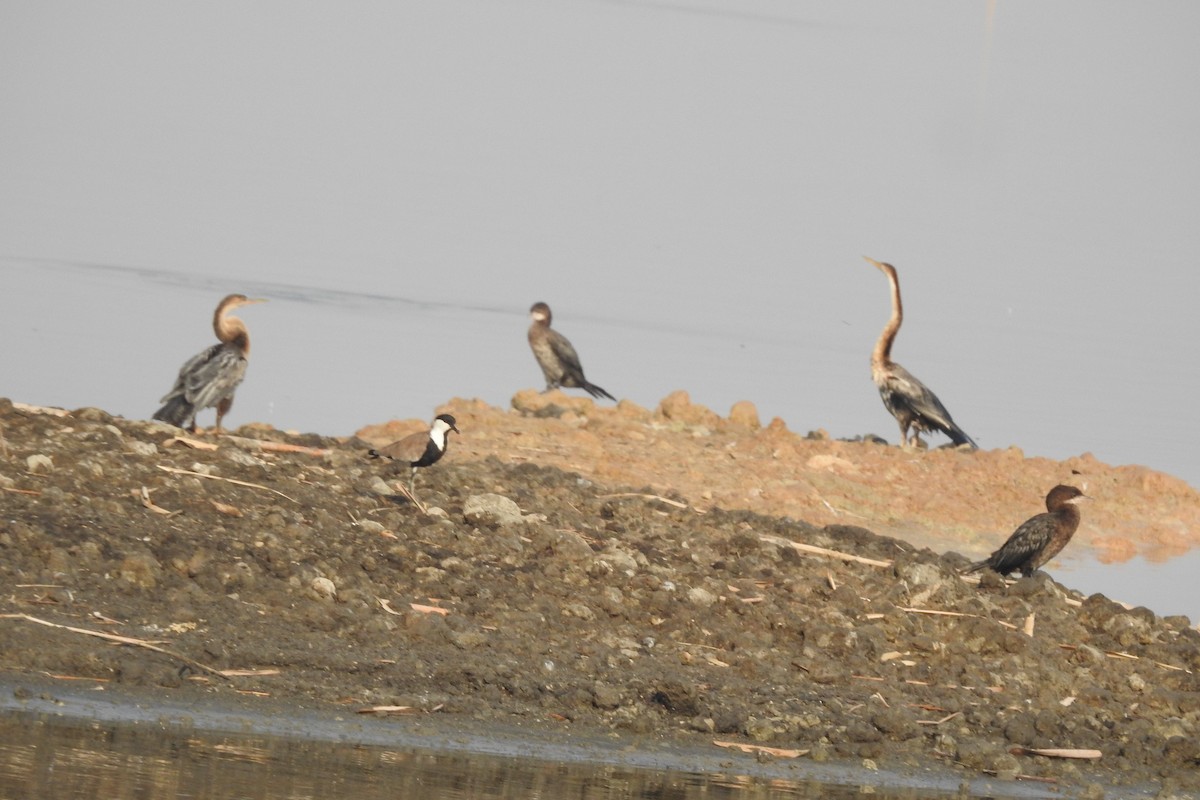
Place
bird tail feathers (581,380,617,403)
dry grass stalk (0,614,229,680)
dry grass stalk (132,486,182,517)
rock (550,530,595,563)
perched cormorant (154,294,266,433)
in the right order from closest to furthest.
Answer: dry grass stalk (0,614,229,680), dry grass stalk (132,486,182,517), rock (550,530,595,563), perched cormorant (154,294,266,433), bird tail feathers (581,380,617,403)

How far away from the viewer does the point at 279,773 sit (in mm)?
7016

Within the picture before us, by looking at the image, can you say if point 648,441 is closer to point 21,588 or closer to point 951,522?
point 951,522

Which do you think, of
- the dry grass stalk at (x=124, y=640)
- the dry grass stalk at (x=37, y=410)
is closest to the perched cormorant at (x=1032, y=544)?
the dry grass stalk at (x=37, y=410)

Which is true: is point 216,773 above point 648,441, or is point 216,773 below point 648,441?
below

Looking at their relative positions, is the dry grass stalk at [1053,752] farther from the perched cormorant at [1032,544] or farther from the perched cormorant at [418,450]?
the perched cormorant at [418,450]

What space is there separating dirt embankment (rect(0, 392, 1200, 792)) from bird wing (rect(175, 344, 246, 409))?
24.6 inches

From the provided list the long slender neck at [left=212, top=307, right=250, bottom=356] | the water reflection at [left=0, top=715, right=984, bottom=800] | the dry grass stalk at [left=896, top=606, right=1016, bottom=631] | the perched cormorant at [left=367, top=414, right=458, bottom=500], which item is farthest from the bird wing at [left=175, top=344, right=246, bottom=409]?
the water reflection at [left=0, top=715, right=984, bottom=800]

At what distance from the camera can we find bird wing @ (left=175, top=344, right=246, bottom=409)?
13.0 metres

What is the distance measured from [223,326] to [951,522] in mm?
6424

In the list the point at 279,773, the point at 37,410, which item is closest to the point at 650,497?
the point at 37,410

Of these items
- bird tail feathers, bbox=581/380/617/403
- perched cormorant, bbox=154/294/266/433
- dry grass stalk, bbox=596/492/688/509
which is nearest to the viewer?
dry grass stalk, bbox=596/492/688/509

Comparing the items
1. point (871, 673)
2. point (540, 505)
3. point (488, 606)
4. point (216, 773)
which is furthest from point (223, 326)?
point (216, 773)

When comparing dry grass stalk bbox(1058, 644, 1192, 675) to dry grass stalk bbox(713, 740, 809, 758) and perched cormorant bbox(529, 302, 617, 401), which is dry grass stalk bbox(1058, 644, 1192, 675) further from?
perched cormorant bbox(529, 302, 617, 401)

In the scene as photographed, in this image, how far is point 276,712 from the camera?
25.9 feet
